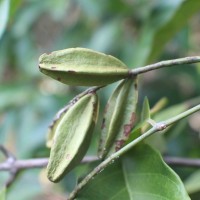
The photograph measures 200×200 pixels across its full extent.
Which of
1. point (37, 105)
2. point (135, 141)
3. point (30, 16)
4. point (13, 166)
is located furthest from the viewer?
point (30, 16)

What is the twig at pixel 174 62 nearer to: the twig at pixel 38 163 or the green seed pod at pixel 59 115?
the green seed pod at pixel 59 115

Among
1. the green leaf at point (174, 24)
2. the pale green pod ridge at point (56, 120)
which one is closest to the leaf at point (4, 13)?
the pale green pod ridge at point (56, 120)

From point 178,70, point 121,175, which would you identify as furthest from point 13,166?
point 178,70

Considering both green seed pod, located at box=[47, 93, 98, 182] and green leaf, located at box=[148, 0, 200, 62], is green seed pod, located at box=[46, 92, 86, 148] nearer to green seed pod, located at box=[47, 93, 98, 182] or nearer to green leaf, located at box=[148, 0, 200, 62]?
green seed pod, located at box=[47, 93, 98, 182]

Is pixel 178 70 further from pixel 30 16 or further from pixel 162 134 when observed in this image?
pixel 162 134

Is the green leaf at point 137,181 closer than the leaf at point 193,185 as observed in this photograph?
Yes

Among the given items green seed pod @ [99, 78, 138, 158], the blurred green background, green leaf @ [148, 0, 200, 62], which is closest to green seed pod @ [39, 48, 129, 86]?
green seed pod @ [99, 78, 138, 158]

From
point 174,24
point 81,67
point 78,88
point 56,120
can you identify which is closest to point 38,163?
point 56,120
